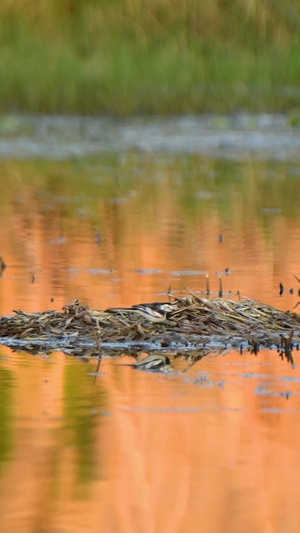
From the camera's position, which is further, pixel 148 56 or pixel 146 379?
pixel 148 56

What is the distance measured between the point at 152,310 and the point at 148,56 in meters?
15.3

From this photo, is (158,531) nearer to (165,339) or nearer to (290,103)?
(165,339)

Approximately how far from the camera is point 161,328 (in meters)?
5.94

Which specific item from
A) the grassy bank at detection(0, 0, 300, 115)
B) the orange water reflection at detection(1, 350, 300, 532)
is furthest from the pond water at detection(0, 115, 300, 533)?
the grassy bank at detection(0, 0, 300, 115)

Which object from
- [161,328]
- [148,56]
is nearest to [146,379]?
[161,328]

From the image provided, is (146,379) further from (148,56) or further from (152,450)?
(148,56)

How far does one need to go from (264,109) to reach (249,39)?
2.86 meters

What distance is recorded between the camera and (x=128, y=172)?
1462cm

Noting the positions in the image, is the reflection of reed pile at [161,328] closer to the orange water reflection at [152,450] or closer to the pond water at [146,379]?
the pond water at [146,379]

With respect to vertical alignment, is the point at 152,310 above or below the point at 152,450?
above

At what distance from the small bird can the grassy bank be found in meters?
13.2

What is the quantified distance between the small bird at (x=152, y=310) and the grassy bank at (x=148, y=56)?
43.2ft

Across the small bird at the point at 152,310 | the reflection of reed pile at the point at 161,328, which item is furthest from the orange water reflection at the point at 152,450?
the small bird at the point at 152,310

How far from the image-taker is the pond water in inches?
147
